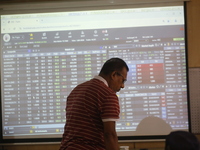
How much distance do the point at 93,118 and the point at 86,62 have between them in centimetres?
116

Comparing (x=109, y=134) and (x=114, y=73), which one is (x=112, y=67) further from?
(x=109, y=134)

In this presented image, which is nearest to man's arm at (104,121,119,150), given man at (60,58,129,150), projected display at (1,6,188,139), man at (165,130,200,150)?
man at (60,58,129,150)

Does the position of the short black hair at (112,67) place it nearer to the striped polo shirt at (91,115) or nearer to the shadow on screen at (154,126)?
the striped polo shirt at (91,115)

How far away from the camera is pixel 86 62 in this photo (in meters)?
2.98

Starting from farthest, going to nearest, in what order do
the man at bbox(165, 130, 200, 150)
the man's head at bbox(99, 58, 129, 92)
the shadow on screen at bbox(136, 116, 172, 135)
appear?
the shadow on screen at bbox(136, 116, 172, 135)
the man's head at bbox(99, 58, 129, 92)
the man at bbox(165, 130, 200, 150)

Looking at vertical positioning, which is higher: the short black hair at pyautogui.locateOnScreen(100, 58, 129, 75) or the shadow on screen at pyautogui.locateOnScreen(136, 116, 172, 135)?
the short black hair at pyautogui.locateOnScreen(100, 58, 129, 75)

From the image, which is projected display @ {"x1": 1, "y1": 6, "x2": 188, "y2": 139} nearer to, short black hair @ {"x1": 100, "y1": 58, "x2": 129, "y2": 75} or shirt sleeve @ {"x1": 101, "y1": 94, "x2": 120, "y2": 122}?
short black hair @ {"x1": 100, "y1": 58, "x2": 129, "y2": 75}

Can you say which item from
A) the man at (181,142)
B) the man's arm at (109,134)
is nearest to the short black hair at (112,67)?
the man's arm at (109,134)

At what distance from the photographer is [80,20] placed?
2.99 m

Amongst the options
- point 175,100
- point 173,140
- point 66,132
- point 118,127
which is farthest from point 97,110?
point 175,100

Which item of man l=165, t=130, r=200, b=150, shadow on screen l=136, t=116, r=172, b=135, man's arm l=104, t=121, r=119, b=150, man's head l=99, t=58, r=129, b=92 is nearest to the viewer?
man l=165, t=130, r=200, b=150

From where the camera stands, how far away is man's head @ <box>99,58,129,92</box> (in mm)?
2059

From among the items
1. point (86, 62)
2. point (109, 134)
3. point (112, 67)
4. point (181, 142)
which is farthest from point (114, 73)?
point (181, 142)

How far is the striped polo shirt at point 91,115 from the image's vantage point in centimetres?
188
